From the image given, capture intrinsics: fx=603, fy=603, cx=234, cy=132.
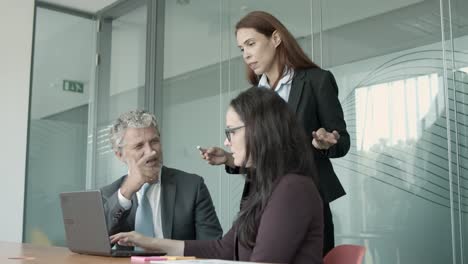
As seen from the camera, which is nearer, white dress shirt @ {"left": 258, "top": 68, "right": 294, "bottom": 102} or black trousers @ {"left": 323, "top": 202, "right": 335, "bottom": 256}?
black trousers @ {"left": 323, "top": 202, "right": 335, "bottom": 256}

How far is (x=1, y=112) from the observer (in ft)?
19.4

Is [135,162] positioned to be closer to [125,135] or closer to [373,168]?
[125,135]

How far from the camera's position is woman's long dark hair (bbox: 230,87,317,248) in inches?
66.0

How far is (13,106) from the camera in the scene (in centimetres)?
602

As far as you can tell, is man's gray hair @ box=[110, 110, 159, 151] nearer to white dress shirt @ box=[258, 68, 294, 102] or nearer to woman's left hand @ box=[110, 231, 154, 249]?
white dress shirt @ box=[258, 68, 294, 102]

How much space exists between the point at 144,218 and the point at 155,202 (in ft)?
0.29

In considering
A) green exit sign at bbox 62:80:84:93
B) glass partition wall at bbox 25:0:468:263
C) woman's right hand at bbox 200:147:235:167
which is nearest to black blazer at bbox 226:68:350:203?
woman's right hand at bbox 200:147:235:167

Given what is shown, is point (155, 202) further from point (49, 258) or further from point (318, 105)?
point (318, 105)

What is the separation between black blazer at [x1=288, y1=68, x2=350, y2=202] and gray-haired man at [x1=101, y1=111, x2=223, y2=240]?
1.69 ft

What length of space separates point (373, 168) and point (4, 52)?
4138mm

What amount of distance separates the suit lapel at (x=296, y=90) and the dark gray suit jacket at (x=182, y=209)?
0.51 metres

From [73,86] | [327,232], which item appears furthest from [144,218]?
[73,86]

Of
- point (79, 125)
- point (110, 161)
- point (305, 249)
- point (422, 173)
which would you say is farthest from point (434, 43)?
point (79, 125)

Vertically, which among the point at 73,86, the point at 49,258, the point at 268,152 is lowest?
the point at 49,258
